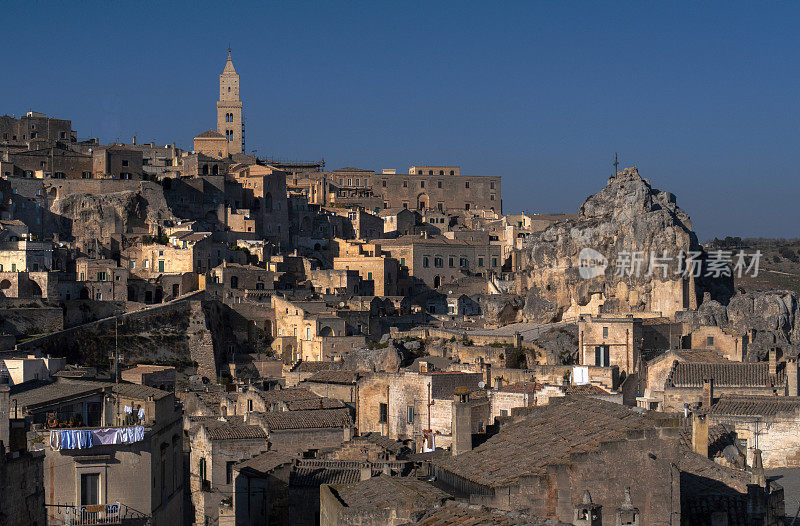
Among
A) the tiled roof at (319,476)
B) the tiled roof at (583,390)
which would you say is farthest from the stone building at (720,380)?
the tiled roof at (319,476)

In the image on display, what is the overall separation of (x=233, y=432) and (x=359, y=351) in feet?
79.8

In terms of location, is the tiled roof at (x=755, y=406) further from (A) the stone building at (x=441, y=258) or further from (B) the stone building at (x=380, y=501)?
(A) the stone building at (x=441, y=258)

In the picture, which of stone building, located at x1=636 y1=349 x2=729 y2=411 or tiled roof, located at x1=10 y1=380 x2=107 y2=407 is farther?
stone building, located at x1=636 y1=349 x2=729 y2=411

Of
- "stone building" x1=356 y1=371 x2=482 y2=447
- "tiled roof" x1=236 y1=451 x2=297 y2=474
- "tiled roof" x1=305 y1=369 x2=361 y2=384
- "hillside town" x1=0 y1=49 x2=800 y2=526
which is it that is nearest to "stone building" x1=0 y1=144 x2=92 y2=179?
"hillside town" x1=0 y1=49 x2=800 y2=526

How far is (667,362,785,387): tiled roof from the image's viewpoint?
143ft

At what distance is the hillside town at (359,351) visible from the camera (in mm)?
20406

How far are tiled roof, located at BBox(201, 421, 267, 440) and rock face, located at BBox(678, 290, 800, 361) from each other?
90.3 ft

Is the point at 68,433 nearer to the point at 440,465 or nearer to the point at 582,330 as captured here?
the point at 440,465

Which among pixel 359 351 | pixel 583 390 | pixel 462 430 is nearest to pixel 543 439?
pixel 462 430

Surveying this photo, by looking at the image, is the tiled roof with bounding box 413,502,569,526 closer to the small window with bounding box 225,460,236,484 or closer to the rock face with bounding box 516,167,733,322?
the small window with bounding box 225,460,236,484

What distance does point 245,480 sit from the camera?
29.4 metres

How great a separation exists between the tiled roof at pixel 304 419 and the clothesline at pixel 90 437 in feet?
43.2

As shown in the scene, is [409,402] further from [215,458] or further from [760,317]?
[760,317]

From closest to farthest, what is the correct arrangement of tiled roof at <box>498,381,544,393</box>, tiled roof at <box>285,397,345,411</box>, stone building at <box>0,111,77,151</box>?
tiled roof at <box>498,381,544,393</box> < tiled roof at <box>285,397,345,411</box> < stone building at <box>0,111,77,151</box>
